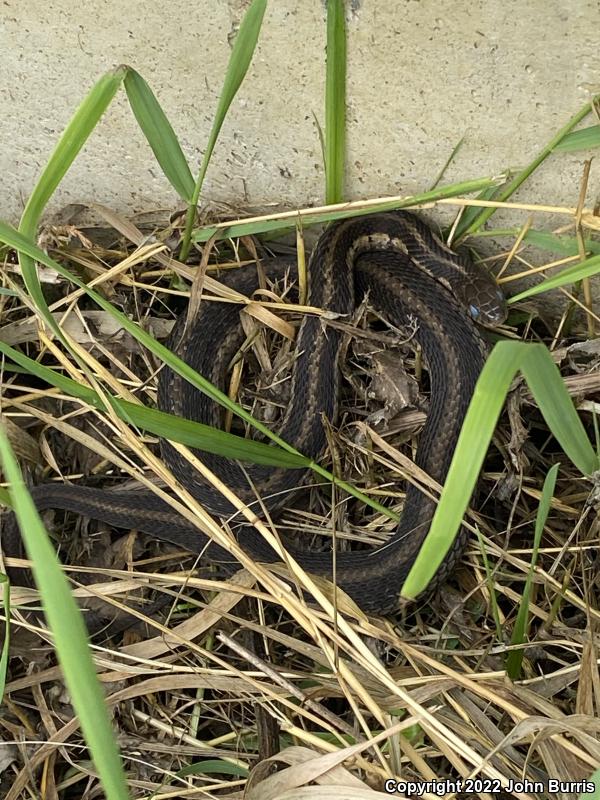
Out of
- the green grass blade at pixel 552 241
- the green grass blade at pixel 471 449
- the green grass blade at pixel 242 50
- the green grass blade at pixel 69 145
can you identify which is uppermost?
the green grass blade at pixel 242 50

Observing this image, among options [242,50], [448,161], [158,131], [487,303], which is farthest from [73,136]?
[487,303]

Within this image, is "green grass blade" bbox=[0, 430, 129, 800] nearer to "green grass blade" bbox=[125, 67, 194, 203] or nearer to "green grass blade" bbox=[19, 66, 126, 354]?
"green grass blade" bbox=[19, 66, 126, 354]

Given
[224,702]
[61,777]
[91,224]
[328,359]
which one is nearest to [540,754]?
[224,702]

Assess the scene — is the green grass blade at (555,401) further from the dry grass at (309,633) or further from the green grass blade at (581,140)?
the green grass blade at (581,140)

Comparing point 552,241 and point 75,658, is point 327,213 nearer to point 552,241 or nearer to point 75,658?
point 552,241

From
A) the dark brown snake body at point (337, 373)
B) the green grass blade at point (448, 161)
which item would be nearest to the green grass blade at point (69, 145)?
the dark brown snake body at point (337, 373)

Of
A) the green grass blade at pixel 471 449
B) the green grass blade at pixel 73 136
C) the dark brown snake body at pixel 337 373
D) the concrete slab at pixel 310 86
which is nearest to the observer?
the green grass blade at pixel 471 449
